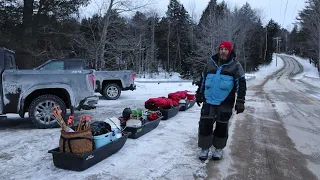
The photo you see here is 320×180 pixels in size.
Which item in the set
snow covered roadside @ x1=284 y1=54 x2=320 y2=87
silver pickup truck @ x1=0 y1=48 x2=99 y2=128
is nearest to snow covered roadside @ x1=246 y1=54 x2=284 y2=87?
snow covered roadside @ x1=284 y1=54 x2=320 y2=87

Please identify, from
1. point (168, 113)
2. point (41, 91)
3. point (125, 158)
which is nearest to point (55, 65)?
point (41, 91)

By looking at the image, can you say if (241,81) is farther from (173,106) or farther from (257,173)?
(173,106)

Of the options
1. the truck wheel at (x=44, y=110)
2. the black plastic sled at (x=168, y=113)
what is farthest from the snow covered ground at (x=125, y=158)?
the black plastic sled at (x=168, y=113)

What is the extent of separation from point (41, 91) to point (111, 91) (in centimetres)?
643

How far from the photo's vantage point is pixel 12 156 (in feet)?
16.6

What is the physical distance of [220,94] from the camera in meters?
4.82

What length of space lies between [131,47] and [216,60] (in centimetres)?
2101

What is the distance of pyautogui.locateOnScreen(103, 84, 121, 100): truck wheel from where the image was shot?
44.1ft

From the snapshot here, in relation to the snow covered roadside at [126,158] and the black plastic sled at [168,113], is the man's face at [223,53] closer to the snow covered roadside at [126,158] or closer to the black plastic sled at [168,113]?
the snow covered roadside at [126,158]

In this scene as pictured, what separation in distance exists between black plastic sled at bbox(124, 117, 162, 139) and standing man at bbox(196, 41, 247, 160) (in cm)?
152

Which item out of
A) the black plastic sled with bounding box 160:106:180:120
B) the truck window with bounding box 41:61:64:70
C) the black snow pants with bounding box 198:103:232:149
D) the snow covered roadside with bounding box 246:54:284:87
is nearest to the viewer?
the black snow pants with bounding box 198:103:232:149

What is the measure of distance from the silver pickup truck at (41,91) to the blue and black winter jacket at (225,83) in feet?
11.3

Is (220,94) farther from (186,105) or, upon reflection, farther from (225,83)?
(186,105)

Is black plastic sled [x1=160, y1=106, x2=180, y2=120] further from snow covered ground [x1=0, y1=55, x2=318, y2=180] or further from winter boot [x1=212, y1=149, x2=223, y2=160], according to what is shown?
winter boot [x1=212, y1=149, x2=223, y2=160]
